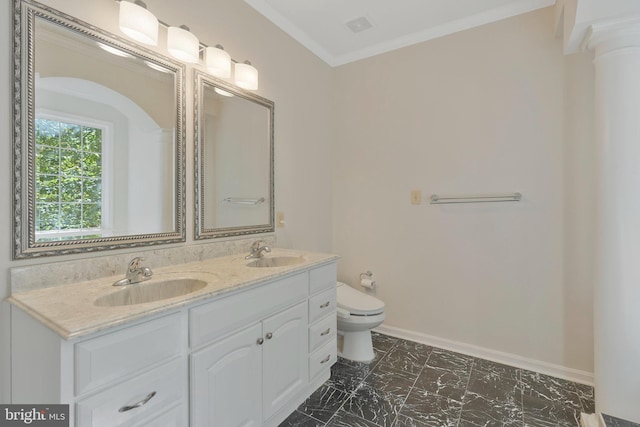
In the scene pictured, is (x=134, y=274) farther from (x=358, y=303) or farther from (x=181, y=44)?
(x=358, y=303)

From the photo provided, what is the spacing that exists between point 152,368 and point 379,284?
2.02 metres

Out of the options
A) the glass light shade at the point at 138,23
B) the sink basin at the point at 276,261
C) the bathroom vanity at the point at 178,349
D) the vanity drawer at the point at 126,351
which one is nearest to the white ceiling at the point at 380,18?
the glass light shade at the point at 138,23

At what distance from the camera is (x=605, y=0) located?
142 cm

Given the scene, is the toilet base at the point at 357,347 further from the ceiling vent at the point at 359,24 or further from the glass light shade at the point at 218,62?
the ceiling vent at the point at 359,24

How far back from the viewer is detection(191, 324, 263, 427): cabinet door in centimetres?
111

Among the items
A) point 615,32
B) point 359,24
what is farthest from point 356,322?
point 359,24

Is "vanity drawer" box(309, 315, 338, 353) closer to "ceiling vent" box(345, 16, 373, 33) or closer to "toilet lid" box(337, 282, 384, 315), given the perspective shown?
"toilet lid" box(337, 282, 384, 315)

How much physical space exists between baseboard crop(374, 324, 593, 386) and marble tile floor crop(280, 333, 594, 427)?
4 centimetres

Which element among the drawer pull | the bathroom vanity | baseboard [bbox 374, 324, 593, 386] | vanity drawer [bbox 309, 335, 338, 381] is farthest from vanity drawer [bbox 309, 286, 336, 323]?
baseboard [bbox 374, 324, 593, 386]

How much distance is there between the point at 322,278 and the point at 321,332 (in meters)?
0.31

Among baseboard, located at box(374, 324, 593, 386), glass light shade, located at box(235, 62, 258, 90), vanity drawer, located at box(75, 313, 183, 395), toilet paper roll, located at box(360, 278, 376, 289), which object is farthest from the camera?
toilet paper roll, located at box(360, 278, 376, 289)

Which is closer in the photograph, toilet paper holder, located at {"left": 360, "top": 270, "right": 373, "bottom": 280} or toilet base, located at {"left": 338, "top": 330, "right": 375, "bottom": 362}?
toilet base, located at {"left": 338, "top": 330, "right": 375, "bottom": 362}

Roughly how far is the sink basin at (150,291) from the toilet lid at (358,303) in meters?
1.11

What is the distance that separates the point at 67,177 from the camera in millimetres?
1224
